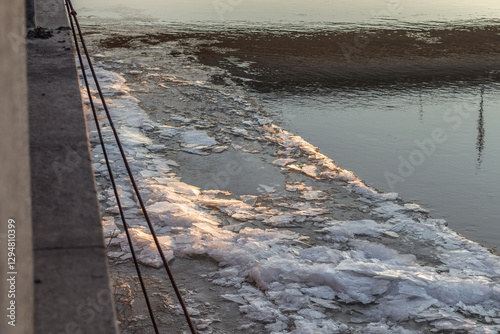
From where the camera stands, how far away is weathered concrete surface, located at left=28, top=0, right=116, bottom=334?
9.68 ft

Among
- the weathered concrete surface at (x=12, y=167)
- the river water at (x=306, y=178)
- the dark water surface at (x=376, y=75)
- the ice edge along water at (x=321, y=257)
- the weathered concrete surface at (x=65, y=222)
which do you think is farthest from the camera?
the dark water surface at (x=376, y=75)

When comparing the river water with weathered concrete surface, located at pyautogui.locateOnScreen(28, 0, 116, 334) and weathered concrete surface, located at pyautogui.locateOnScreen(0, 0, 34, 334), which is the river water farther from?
weathered concrete surface, located at pyautogui.locateOnScreen(0, 0, 34, 334)

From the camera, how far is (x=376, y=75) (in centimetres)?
1216

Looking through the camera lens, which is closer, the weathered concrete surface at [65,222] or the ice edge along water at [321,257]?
the weathered concrete surface at [65,222]

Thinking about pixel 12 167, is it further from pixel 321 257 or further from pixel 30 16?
pixel 30 16

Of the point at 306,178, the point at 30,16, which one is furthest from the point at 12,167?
the point at 30,16

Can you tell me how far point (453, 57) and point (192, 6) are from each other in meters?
9.48

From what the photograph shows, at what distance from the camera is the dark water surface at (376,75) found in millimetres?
7516

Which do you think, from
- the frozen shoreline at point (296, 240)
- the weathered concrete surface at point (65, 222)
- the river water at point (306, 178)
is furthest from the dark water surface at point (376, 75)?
the weathered concrete surface at point (65, 222)

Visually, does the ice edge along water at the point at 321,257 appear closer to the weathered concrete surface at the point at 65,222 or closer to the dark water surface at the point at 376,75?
the dark water surface at the point at 376,75

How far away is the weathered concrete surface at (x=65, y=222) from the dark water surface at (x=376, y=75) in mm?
3800

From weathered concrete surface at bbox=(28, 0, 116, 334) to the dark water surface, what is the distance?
3.80m

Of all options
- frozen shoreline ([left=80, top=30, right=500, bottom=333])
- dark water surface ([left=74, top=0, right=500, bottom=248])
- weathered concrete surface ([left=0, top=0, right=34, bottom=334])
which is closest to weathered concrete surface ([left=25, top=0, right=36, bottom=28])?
frozen shoreline ([left=80, top=30, right=500, bottom=333])

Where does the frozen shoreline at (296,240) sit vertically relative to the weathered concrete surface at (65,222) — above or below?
below
